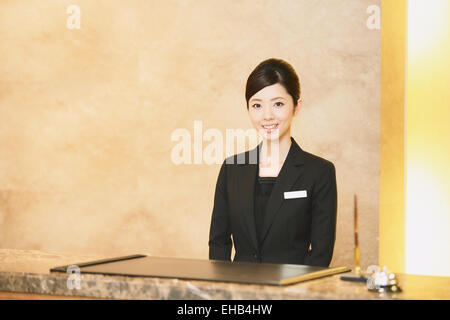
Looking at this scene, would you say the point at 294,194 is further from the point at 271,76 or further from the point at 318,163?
the point at 271,76

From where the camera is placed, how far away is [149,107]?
→ 4066 mm

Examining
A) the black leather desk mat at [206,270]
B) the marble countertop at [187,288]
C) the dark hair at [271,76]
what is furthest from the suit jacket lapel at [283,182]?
the marble countertop at [187,288]

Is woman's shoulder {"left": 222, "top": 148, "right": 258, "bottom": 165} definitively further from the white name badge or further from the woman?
the white name badge

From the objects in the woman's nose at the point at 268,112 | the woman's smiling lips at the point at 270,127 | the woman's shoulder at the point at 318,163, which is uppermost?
the woman's nose at the point at 268,112

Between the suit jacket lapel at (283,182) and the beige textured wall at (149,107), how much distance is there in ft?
3.61

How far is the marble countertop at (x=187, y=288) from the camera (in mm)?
1437

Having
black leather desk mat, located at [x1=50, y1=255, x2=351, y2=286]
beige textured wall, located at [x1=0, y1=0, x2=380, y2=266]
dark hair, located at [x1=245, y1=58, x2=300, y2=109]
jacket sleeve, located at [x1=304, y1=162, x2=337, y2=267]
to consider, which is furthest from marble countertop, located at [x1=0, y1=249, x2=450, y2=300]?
beige textured wall, located at [x1=0, y1=0, x2=380, y2=266]

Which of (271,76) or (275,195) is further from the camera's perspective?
(271,76)

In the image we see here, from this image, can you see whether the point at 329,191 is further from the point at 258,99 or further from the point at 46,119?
the point at 46,119

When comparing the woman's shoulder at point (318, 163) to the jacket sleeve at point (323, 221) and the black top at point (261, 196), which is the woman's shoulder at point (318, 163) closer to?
the jacket sleeve at point (323, 221)

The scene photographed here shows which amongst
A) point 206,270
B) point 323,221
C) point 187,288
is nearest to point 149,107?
point 323,221

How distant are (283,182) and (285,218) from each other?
0.17 metres

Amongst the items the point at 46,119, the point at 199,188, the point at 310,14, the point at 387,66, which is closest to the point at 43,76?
the point at 46,119

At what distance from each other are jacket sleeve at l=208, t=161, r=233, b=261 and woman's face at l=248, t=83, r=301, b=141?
35 centimetres
